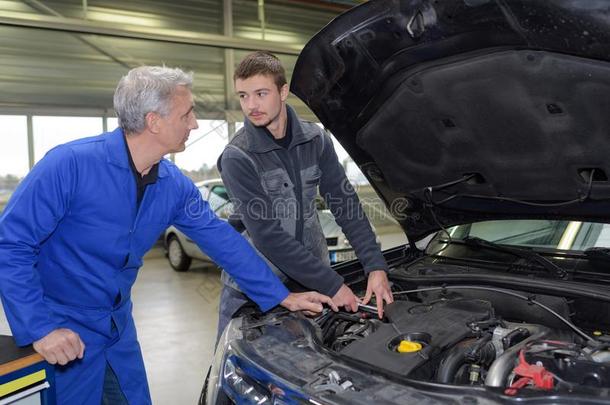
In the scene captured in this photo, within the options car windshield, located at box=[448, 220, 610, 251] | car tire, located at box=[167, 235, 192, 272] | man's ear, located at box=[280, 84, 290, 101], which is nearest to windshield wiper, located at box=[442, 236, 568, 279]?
car windshield, located at box=[448, 220, 610, 251]


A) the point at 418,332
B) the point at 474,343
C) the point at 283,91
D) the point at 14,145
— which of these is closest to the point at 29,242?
the point at 283,91

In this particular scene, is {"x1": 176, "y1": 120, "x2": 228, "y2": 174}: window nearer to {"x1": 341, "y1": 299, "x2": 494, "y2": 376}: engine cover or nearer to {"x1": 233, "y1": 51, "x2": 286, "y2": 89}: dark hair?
{"x1": 233, "y1": 51, "x2": 286, "y2": 89}: dark hair

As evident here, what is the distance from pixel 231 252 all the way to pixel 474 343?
914 mm

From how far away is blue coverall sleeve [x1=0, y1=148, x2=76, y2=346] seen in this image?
4.88ft

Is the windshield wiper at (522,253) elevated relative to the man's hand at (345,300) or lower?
elevated

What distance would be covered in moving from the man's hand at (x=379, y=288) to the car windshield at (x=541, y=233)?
1.72ft

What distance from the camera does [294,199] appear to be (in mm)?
2205

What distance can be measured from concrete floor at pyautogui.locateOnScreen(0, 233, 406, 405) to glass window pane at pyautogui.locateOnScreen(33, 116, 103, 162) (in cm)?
233

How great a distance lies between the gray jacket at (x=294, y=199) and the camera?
2.01m

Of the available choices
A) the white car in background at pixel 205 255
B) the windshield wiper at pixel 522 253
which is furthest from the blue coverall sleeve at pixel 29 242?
the white car in background at pixel 205 255

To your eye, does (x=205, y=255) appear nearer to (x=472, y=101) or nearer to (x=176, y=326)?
(x=176, y=326)

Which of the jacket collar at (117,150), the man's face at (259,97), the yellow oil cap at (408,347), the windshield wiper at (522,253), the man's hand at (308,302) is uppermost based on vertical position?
the man's face at (259,97)

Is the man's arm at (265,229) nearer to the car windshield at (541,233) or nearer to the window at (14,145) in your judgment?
the car windshield at (541,233)

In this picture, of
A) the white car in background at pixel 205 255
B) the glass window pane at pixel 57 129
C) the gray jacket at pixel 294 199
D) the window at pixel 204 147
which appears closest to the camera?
the gray jacket at pixel 294 199
